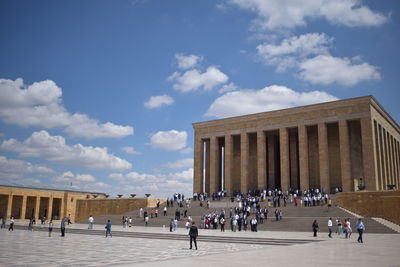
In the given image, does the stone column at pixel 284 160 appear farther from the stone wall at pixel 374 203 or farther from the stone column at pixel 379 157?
the stone wall at pixel 374 203

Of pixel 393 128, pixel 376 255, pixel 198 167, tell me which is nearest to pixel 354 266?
pixel 376 255

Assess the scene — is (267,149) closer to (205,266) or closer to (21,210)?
(21,210)

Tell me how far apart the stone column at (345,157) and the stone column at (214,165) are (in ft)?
48.5

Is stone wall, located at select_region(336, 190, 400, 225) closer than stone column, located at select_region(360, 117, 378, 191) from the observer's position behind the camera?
Yes

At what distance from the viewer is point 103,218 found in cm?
3678

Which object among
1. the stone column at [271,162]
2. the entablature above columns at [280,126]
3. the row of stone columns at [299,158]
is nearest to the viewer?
the row of stone columns at [299,158]

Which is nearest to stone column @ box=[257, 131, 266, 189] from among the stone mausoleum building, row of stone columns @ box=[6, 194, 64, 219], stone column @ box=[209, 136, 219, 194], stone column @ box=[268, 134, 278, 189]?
the stone mausoleum building

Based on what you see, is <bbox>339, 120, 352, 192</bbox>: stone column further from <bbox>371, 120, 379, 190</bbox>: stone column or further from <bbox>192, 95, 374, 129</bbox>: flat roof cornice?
<bbox>371, 120, 379, 190</bbox>: stone column

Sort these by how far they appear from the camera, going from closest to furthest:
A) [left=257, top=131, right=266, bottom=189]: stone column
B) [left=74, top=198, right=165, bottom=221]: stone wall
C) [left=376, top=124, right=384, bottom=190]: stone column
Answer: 1. [left=376, top=124, right=384, bottom=190]: stone column
2. [left=74, top=198, right=165, bottom=221]: stone wall
3. [left=257, top=131, right=266, bottom=189]: stone column

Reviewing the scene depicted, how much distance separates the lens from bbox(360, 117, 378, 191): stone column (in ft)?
115

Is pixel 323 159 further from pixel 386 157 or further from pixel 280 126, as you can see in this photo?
pixel 386 157

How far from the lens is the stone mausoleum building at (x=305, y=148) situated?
120 ft

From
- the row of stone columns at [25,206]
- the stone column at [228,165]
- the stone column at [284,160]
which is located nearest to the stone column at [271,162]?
the stone column at [284,160]

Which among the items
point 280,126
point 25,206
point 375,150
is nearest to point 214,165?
point 280,126
